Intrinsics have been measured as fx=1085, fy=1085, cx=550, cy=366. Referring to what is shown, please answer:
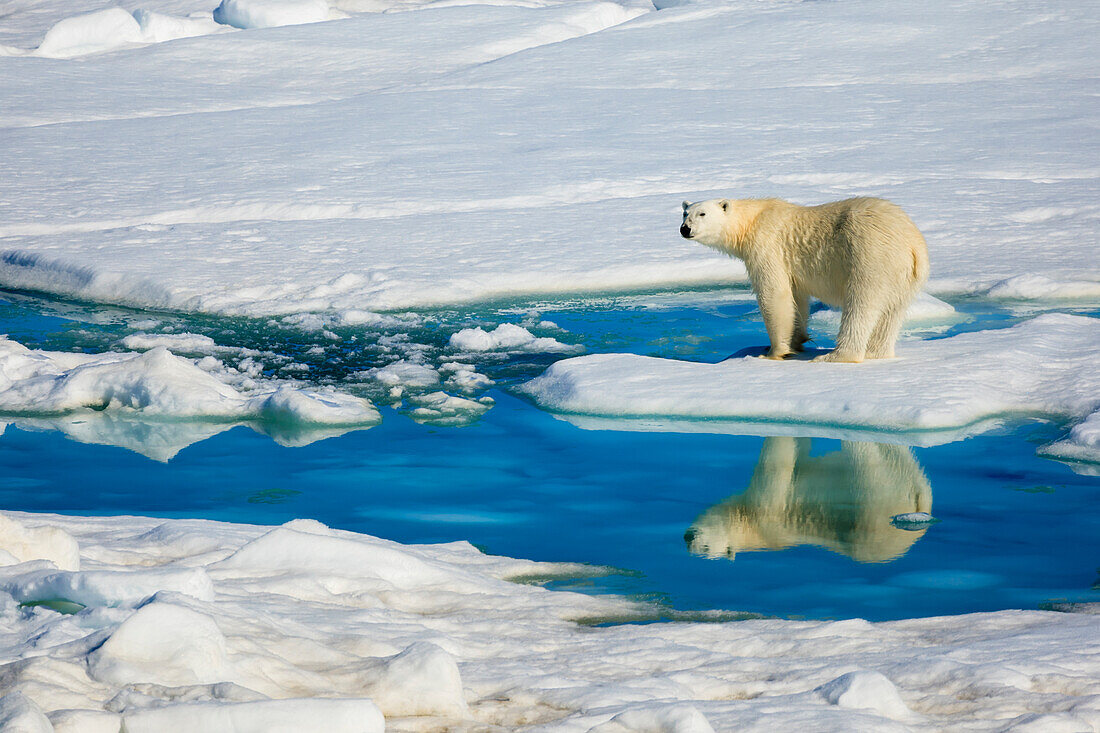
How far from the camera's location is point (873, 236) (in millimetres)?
5527

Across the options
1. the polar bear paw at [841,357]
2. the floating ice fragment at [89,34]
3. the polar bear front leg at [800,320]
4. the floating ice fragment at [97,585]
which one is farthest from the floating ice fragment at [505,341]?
the floating ice fragment at [89,34]

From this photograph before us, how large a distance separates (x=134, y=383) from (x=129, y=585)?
3.54 meters

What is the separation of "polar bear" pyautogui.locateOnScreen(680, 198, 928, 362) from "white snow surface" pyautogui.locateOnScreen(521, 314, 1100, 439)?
0.75 ft

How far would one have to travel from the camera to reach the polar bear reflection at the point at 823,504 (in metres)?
3.80

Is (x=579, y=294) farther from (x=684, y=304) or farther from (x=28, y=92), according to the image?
(x=28, y=92)

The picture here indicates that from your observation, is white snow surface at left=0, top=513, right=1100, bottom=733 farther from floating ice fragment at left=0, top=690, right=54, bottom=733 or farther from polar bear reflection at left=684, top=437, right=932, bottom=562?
polar bear reflection at left=684, top=437, right=932, bottom=562

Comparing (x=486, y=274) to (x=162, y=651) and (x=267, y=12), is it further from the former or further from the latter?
(x=267, y=12)

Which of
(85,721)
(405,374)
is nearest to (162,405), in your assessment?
(405,374)

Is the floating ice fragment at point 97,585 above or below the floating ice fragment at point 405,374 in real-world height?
above

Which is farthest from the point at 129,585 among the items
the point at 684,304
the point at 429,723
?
the point at 684,304

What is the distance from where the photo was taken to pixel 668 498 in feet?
14.4

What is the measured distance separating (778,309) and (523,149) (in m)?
7.23

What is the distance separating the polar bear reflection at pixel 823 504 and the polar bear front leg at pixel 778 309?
108 cm

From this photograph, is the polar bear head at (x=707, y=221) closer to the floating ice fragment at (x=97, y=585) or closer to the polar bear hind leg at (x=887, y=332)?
the polar bear hind leg at (x=887, y=332)
